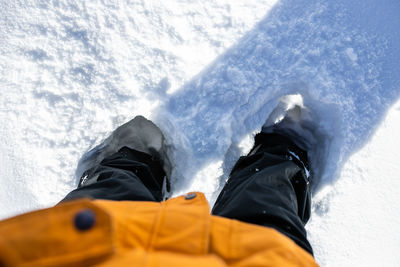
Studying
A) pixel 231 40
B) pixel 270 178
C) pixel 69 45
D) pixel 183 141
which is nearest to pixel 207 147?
pixel 183 141

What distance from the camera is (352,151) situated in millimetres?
1398

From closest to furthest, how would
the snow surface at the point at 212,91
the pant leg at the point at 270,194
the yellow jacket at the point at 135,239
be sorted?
the yellow jacket at the point at 135,239 → the pant leg at the point at 270,194 → the snow surface at the point at 212,91

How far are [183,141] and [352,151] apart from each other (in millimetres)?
794

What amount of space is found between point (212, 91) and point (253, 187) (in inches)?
22.7

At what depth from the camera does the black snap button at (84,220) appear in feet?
1.67

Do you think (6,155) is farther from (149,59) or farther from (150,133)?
(149,59)

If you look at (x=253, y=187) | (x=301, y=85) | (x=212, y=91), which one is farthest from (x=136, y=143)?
(x=301, y=85)

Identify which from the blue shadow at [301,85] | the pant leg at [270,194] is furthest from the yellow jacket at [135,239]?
the blue shadow at [301,85]

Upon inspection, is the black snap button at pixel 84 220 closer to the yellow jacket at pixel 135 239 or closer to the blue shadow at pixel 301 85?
the yellow jacket at pixel 135 239

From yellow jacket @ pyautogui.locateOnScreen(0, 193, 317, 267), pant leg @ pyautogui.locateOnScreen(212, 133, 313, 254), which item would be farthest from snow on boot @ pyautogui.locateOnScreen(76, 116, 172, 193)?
yellow jacket @ pyautogui.locateOnScreen(0, 193, 317, 267)

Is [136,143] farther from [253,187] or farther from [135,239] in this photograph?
[135,239]

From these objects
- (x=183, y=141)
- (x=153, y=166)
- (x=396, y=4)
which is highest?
(x=396, y=4)

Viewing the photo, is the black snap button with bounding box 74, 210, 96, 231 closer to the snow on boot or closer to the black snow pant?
the black snow pant

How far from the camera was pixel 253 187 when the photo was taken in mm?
959
